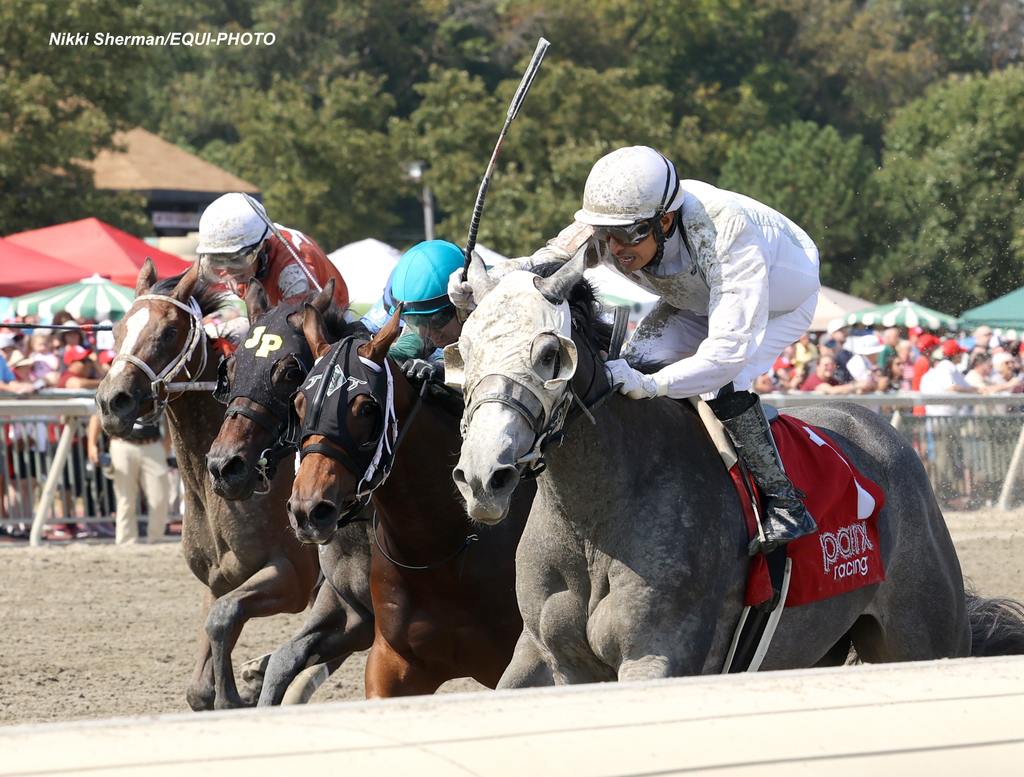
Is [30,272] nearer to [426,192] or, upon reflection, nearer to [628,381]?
[628,381]

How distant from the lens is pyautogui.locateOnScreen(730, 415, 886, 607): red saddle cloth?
4.50 m

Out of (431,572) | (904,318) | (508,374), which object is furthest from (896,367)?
(508,374)

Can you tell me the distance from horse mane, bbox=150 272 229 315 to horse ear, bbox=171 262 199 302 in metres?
0.02

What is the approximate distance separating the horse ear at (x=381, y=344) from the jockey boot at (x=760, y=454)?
1132 mm

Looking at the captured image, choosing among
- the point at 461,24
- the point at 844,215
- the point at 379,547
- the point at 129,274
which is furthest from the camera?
the point at 461,24

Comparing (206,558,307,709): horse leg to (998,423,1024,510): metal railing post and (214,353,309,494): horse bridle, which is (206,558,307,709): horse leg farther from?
(998,423,1024,510): metal railing post

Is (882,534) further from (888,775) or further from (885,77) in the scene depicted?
(885,77)

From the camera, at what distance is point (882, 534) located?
5000mm

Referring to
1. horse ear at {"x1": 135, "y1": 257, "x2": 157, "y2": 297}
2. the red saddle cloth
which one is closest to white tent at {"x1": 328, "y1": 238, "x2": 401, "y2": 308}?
horse ear at {"x1": 135, "y1": 257, "x2": 157, "y2": 297}

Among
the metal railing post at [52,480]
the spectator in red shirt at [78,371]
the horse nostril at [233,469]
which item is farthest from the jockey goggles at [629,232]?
the spectator in red shirt at [78,371]

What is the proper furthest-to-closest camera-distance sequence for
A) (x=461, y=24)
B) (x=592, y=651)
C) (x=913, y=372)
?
(x=461, y=24), (x=913, y=372), (x=592, y=651)

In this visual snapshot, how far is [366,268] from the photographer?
56.7ft

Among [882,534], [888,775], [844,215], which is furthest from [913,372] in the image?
[844,215]

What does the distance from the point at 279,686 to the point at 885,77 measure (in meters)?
54.5
